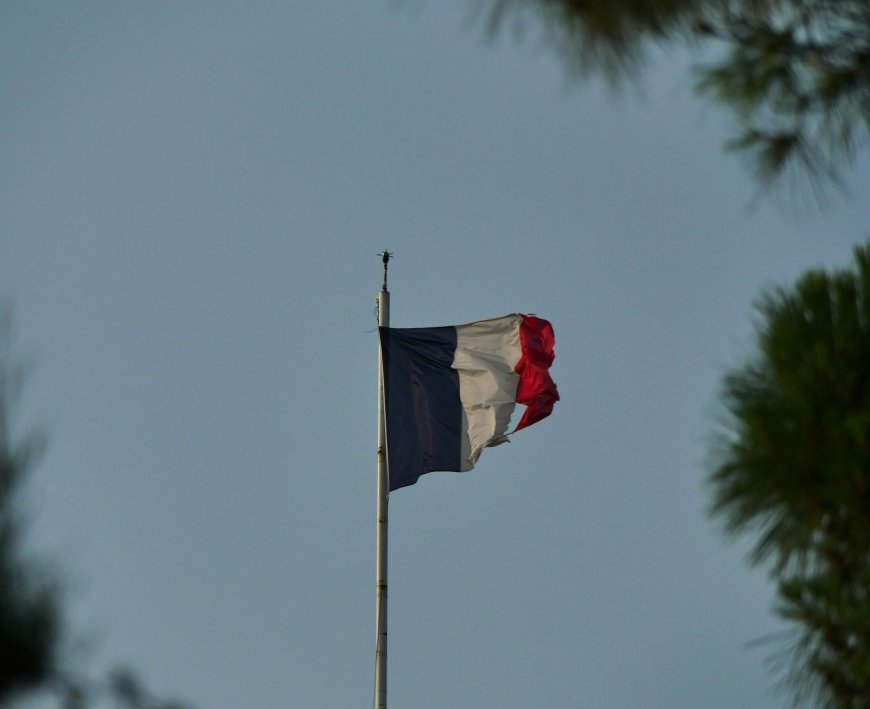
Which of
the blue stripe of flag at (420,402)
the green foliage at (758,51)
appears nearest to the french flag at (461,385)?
the blue stripe of flag at (420,402)

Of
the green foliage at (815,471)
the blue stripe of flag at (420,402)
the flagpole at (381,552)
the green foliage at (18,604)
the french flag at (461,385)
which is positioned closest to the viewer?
the green foliage at (18,604)

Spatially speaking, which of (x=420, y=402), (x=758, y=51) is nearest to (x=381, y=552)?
(x=420, y=402)

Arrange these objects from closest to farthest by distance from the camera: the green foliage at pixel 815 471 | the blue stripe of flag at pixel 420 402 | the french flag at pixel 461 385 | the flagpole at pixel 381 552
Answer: the green foliage at pixel 815 471 < the flagpole at pixel 381 552 < the blue stripe of flag at pixel 420 402 < the french flag at pixel 461 385

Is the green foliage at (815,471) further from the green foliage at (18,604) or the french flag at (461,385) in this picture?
the french flag at (461,385)

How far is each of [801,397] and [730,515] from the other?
68 centimetres

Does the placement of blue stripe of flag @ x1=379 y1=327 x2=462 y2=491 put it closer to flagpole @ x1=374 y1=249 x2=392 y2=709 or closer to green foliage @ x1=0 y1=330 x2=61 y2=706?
flagpole @ x1=374 y1=249 x2=392 y2=709

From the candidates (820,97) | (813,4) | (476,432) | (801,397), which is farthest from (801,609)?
(476,432)

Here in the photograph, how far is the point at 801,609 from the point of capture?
655cm

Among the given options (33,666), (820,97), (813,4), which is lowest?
(33,666)

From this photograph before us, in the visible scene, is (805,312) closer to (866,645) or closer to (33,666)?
(866,645)

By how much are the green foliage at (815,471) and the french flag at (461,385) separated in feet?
30.1

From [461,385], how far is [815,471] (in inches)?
407

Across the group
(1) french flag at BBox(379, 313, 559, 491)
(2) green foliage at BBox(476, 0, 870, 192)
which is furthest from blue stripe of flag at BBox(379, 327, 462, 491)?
(2) green foliage at BBox(476, 0, 870, 192)

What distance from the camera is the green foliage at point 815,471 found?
21.1 feet
